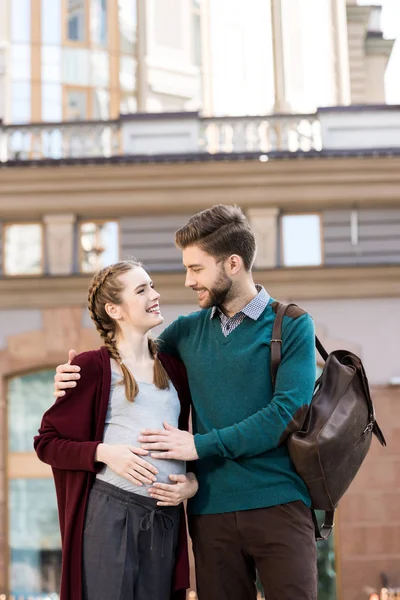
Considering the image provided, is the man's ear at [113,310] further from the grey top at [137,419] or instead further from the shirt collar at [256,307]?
the shirt collar at [256,307]

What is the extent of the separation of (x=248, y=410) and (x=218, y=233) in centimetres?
68

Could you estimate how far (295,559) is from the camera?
333 centimetres

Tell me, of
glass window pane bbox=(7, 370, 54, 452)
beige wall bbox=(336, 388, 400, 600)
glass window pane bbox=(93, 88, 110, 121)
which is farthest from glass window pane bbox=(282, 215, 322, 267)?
glass window pane bbox=(93, 88, 110, 121)

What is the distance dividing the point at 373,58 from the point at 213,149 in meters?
7.13

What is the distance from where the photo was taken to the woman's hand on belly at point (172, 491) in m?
3.39

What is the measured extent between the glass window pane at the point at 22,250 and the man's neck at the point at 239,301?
8.94m

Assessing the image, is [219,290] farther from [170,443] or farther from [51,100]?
[51,100]

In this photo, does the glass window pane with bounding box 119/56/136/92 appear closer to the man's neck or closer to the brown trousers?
the man's neck

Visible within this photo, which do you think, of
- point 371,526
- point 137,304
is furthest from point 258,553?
point 371,526

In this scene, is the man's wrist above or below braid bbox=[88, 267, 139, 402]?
below

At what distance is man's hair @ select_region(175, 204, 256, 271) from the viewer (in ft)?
11.5

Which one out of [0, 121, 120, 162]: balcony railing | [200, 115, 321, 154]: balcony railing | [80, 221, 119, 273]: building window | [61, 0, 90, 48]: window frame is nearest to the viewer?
[80, 221, 119, 273]: building window

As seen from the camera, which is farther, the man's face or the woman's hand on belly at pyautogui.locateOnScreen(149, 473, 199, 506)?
the man's face

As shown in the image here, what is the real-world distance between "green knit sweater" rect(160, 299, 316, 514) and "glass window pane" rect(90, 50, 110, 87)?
502 inches
